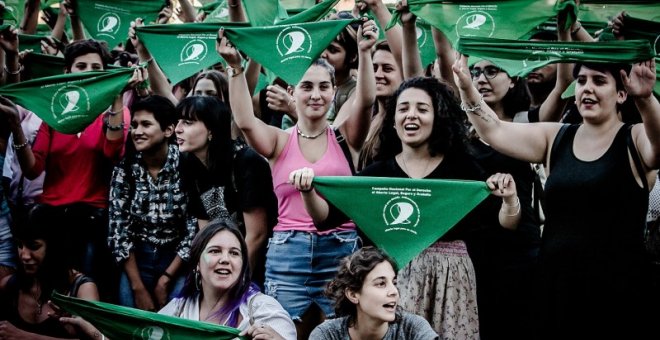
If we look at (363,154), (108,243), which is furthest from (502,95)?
(108,243)

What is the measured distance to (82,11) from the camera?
786 cm

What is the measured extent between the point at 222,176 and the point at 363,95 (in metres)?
1.10

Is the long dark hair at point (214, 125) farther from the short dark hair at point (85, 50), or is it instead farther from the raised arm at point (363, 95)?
the short dark hair at point (85, 50)

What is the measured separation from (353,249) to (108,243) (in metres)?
1.71

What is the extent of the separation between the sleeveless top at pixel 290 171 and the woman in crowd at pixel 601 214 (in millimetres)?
1178

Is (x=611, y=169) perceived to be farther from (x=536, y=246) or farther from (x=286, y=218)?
(x=286, y=218)

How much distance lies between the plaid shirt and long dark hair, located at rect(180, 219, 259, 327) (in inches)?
25.1

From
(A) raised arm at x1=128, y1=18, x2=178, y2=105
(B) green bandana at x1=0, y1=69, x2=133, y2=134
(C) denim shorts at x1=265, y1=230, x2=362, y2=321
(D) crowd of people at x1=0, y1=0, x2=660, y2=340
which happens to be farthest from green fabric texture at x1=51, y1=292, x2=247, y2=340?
(A) raised arm at x1=128, y1=18, x2=178, y2=105

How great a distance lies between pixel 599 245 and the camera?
15.0 ft

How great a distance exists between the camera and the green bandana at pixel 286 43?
599 centimetres

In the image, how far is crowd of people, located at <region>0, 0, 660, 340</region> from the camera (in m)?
4.66

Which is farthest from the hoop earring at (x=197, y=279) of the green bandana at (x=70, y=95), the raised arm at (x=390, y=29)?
the raised arm at (x=390, y=29)

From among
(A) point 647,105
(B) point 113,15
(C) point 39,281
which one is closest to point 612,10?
(A) point 647,105

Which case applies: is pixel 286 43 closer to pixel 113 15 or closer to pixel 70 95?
pixel 70 95
